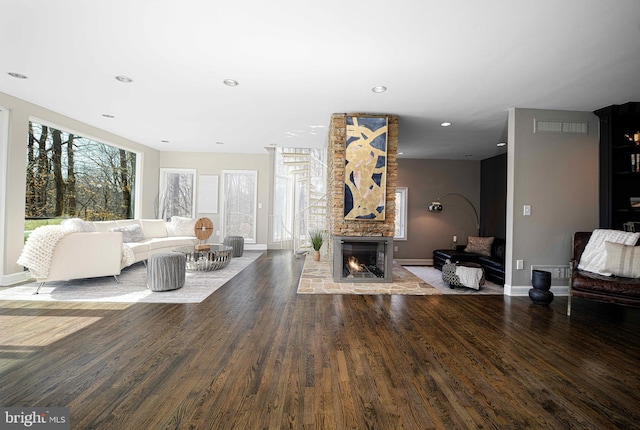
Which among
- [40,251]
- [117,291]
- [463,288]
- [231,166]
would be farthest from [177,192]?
[463,288]

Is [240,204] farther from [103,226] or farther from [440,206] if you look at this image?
[440,206]

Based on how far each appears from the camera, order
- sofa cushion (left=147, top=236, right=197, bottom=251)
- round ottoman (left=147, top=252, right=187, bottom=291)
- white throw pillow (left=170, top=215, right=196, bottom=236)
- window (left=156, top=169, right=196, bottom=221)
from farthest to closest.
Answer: window (left=156, top=169, right=196, bottom=221)
white throw pillow (left=170, top=215, right=196, bottom=236)
sofa cushion (left=147, top=236, right=197, bottom=251)
round ottoman (left=147, top=252, right=187, bottom=291)

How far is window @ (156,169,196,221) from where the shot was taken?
7719 millimetres

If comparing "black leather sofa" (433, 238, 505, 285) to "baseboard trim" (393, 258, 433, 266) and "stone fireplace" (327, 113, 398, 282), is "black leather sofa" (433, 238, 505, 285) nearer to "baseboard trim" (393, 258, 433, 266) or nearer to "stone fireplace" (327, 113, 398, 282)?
"baseboard trim" (393, 258, 433, 266)

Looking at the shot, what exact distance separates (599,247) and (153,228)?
7.64m

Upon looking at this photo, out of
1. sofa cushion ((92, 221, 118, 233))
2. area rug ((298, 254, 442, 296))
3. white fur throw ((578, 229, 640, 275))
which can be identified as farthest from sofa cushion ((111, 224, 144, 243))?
white fur throw ((578, 229, 640, 275))

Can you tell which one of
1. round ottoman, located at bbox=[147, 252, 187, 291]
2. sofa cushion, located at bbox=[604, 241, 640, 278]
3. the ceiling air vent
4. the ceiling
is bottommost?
round ottoman, located at bbox=[147, 252, 187, 291]

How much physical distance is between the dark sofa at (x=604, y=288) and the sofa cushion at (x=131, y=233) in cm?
680

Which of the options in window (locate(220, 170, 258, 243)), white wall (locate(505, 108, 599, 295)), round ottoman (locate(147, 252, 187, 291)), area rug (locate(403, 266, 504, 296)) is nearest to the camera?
round ottoman (locate(147, 252, 187, 291))

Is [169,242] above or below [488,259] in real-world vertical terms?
above

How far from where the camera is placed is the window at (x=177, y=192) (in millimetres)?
7719

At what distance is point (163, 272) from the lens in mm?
3740

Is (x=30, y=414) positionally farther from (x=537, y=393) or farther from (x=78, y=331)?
(x=537, y=393)

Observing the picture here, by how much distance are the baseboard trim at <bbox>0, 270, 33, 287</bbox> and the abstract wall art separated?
4.86 metres
